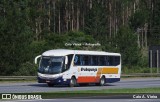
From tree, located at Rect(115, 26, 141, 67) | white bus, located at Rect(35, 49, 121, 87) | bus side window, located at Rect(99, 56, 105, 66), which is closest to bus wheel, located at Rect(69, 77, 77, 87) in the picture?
white bus, located at Rect(35, 49, 121, 87)

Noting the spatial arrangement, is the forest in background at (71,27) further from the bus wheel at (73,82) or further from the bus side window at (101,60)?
the bus wheel at (73,82)

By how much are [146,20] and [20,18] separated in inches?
2186

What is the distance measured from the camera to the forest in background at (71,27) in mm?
54875

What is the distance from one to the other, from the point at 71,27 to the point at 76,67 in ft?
222

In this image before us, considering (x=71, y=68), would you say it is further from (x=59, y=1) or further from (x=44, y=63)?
(x=59, y=1)

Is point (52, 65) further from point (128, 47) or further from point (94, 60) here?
point (128, 47)

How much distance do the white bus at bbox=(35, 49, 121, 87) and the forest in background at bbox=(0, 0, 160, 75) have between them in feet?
37.9

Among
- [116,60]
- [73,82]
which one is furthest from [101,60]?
[73,82]

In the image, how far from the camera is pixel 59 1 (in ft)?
367

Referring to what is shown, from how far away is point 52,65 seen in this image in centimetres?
4091

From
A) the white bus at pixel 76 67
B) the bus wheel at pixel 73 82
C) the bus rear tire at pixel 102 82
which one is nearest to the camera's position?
the white bus at pixel 76 67

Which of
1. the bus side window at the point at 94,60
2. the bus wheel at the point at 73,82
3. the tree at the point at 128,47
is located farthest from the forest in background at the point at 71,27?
the bus wheel at the point at 73,82

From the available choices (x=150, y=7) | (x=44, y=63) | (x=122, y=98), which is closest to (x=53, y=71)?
(x=44, y=63)

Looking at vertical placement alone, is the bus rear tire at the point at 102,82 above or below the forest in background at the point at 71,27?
below
